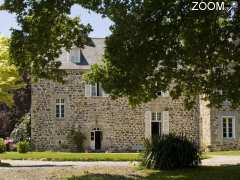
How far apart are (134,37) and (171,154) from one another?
6.50 m

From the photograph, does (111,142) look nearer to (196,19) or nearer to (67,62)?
(67,62)

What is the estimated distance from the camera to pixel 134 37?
14.2m

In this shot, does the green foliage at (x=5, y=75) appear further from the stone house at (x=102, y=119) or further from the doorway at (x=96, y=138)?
the doorway at (x=96, y=138)

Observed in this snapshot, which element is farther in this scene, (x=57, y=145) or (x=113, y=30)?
(x=57, y=145)

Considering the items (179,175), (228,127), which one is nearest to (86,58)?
(228,127)

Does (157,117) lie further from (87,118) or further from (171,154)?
(171,154)

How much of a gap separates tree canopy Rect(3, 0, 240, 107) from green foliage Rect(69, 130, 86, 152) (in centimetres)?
2120

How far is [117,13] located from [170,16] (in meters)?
1.49

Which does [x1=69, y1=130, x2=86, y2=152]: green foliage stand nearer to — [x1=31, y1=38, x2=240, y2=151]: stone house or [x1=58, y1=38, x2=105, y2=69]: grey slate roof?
[x1=31, y1=38, x2=240, y2=151]: stone house

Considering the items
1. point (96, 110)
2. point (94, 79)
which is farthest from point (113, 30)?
point (96, 110)

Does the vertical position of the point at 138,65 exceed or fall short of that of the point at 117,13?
it falls short

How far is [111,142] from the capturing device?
39.6 metres

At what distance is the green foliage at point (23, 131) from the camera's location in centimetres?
4194

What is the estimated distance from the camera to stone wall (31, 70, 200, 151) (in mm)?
39344
